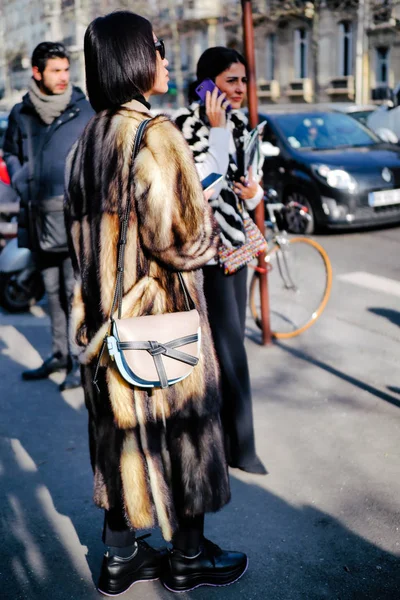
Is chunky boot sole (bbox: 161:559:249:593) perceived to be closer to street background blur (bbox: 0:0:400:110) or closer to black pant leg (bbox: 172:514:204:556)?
black pant leg (bbox: 172:514:204:556)

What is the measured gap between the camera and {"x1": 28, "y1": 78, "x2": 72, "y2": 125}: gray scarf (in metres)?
4.85

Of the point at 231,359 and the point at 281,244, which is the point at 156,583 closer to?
the point at 231,359

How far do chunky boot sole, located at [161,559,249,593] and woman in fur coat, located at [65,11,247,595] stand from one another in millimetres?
14

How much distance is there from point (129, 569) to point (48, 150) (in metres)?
2.81

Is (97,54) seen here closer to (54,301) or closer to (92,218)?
(92,218)

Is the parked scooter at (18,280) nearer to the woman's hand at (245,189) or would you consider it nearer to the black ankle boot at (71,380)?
the black ankle boot at (71,380)

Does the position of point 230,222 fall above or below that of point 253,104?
below

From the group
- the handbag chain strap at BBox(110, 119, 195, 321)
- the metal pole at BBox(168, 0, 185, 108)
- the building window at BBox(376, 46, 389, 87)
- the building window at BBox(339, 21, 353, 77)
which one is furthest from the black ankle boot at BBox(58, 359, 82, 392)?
the metal pole at BBox(168, 0, 185, 108)

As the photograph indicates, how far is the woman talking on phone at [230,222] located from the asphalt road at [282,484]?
246mm

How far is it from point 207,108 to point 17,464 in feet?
6.73

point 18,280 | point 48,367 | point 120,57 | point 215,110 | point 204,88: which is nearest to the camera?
point 120,57

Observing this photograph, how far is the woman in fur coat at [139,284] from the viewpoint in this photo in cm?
237

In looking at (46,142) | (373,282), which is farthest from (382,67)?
(46,142)

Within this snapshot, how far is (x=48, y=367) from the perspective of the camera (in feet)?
17.5
